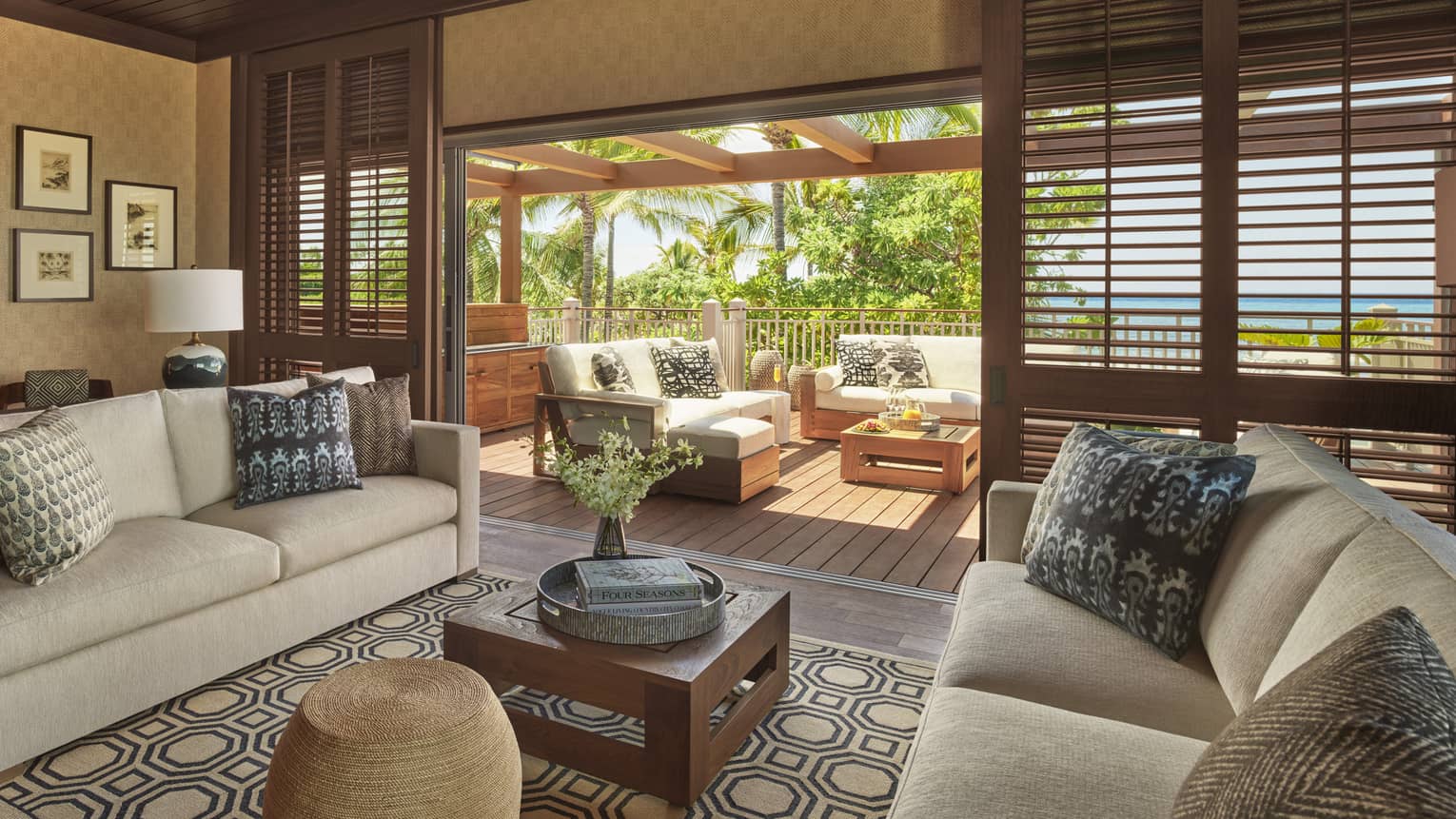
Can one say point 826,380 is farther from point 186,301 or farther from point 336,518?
point 336,518

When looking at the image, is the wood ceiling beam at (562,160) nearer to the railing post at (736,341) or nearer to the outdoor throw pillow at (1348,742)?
the railing post at (736,341)

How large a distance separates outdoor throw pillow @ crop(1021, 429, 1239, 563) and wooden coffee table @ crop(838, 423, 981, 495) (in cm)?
302

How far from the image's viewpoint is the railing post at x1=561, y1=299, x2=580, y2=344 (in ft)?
30.0

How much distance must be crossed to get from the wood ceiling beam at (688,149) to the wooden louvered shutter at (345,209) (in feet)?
5.55

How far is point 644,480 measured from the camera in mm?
2477

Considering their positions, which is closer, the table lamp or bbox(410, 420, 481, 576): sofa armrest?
bbox(410, 420, 481, 576): sofa armrest

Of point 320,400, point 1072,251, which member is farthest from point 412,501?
point 1072,251

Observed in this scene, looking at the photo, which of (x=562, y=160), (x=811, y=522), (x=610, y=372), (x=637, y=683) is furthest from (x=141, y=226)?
(x=637, y=683)

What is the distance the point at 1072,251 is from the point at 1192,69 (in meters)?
0.71

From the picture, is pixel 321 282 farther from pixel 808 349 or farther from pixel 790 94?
pixel 808 349

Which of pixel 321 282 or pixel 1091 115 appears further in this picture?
pixel 321 282

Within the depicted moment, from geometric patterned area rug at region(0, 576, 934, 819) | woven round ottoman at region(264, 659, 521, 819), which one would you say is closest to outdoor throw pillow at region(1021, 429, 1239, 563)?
geometric patterned area rug at region(0, 576, 934, 819)

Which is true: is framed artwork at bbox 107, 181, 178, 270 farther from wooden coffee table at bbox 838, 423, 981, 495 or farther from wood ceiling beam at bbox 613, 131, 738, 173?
wooden coffee table at bbox 838, 423, 981, 495

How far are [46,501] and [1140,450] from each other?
109 inches
